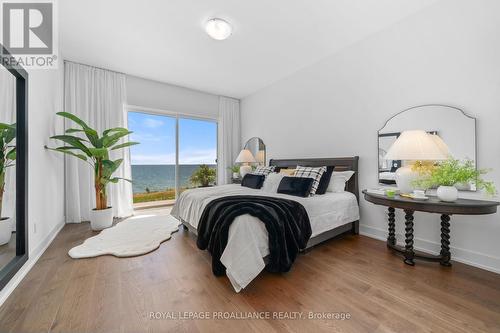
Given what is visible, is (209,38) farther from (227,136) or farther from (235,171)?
(235,171)

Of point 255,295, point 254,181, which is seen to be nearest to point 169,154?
point 254,181

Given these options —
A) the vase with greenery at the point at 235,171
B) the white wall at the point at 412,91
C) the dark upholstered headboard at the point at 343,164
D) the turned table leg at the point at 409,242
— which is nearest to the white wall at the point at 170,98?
the vase with greenery at the point at 235,171

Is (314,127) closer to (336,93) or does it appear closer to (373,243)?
(336,93)

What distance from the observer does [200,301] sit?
5.03 ft

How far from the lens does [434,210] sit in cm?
180

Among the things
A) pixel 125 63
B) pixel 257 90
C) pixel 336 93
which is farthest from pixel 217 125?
pixel 336 93

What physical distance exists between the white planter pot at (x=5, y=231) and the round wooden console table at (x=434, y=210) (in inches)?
140

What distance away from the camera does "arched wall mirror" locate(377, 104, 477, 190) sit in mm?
2078

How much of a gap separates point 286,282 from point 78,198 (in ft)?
12.3

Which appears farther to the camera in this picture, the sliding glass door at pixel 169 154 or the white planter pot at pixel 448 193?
the sliding glass door at pixel 169 154
